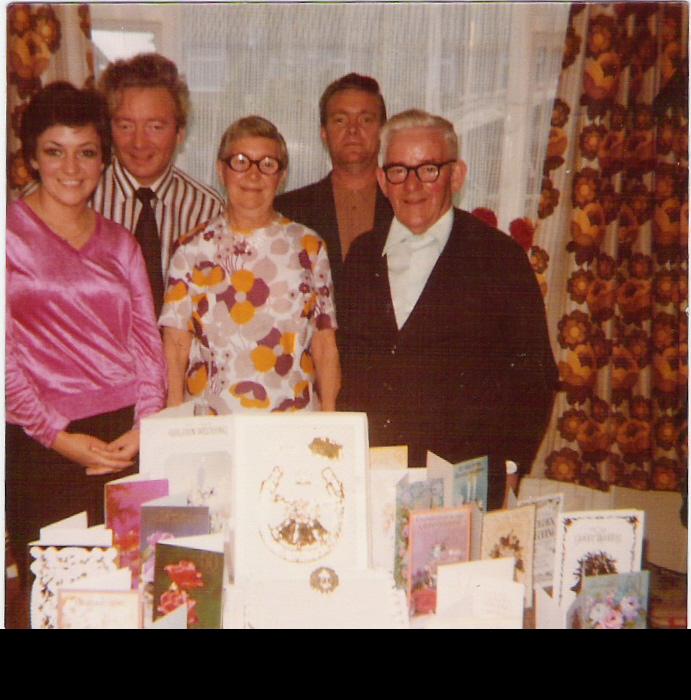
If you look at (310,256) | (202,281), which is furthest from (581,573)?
(202,281)

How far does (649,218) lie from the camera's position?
1.91 m

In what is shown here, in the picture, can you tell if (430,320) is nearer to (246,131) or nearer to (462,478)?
(462,478)

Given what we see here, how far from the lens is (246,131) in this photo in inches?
72.2

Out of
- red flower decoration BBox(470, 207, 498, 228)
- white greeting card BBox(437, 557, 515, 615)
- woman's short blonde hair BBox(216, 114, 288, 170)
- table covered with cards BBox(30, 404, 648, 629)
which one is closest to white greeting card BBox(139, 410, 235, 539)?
table covered with cards BBox(30, 404, 648, 629)

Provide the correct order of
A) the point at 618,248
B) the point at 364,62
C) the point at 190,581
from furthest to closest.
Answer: the point at 618,248 < the point at 364,62 < the point at 190,581

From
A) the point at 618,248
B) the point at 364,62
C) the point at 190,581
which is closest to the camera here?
the point at 190,581

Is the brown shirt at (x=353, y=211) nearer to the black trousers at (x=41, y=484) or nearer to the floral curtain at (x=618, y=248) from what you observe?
the floral curtain at (x=618, y=248)

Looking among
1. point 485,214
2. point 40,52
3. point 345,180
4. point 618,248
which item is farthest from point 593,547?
point 40,52

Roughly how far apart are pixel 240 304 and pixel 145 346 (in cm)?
24

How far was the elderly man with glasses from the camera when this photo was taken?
6.23 feet

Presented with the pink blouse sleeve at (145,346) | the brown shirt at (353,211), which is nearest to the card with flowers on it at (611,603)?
the brown shirt at (353,211)

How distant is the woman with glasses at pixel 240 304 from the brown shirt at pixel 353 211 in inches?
3.8
